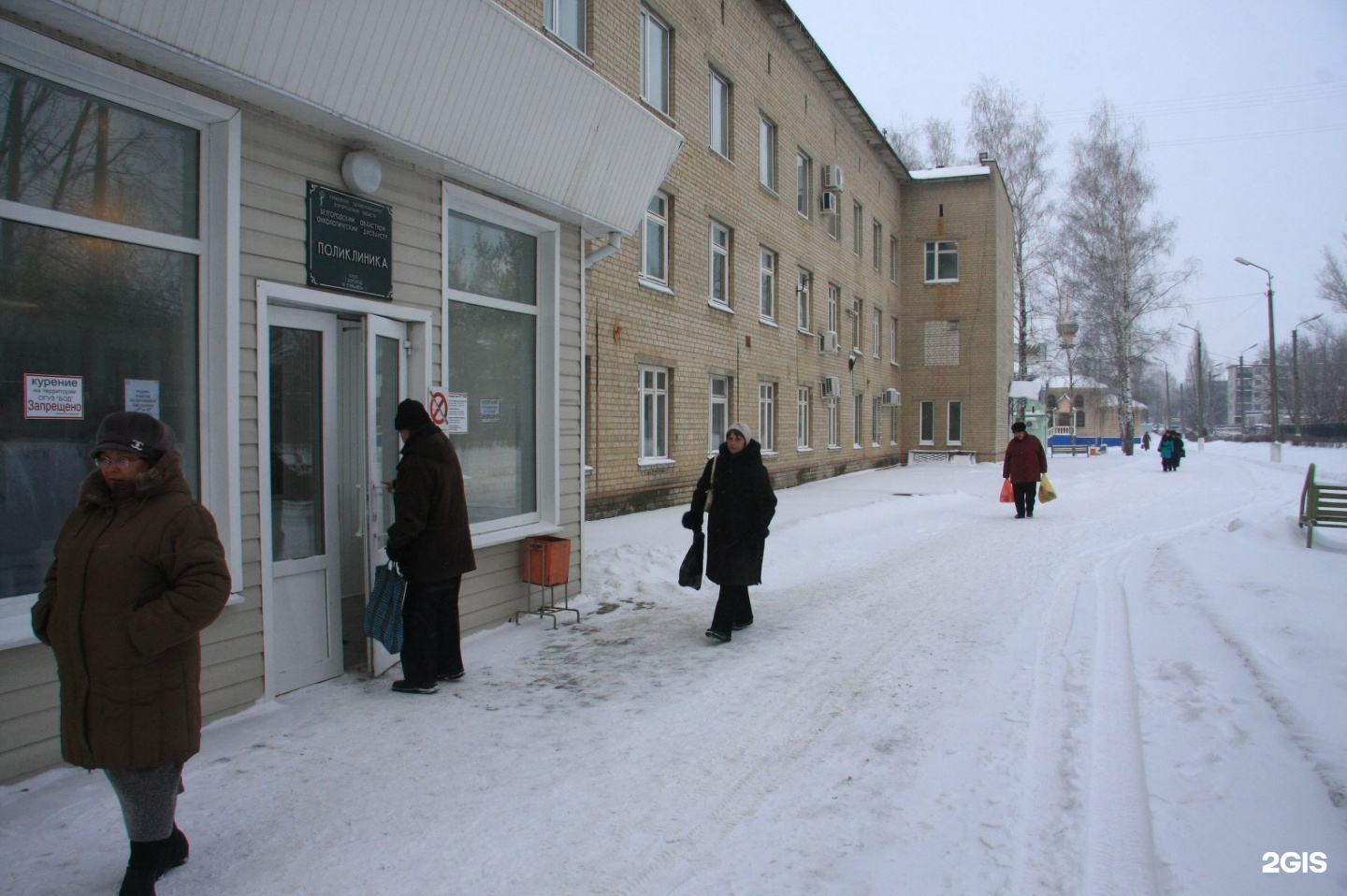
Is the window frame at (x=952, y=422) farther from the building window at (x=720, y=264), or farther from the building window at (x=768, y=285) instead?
the building window at (x=720, y=264)

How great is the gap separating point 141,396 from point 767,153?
55.8 ft

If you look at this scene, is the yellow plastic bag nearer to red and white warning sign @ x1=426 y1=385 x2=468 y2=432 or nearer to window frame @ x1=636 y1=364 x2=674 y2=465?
window frame @ x1=636 y1=364 x2=674 y2=465

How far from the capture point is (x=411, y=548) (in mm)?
5273

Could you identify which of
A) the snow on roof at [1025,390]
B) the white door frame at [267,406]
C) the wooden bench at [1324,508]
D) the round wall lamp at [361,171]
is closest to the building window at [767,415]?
the wooden bench at [1324,508]

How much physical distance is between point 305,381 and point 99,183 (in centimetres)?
157

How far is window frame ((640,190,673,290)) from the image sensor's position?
14242 mm

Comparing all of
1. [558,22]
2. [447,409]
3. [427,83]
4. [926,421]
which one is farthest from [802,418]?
[427,83]

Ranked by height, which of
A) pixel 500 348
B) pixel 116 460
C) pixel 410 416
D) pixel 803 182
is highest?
pixel 803 182

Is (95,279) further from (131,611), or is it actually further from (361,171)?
(131,611)

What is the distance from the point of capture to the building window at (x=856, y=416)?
1031 inches

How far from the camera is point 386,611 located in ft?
17.5

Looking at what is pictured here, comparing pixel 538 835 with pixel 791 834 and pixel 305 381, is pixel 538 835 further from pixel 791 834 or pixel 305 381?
pixel 305 381

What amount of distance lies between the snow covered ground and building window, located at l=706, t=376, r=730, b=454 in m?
9.44

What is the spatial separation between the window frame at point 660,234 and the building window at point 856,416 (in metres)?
12.7
